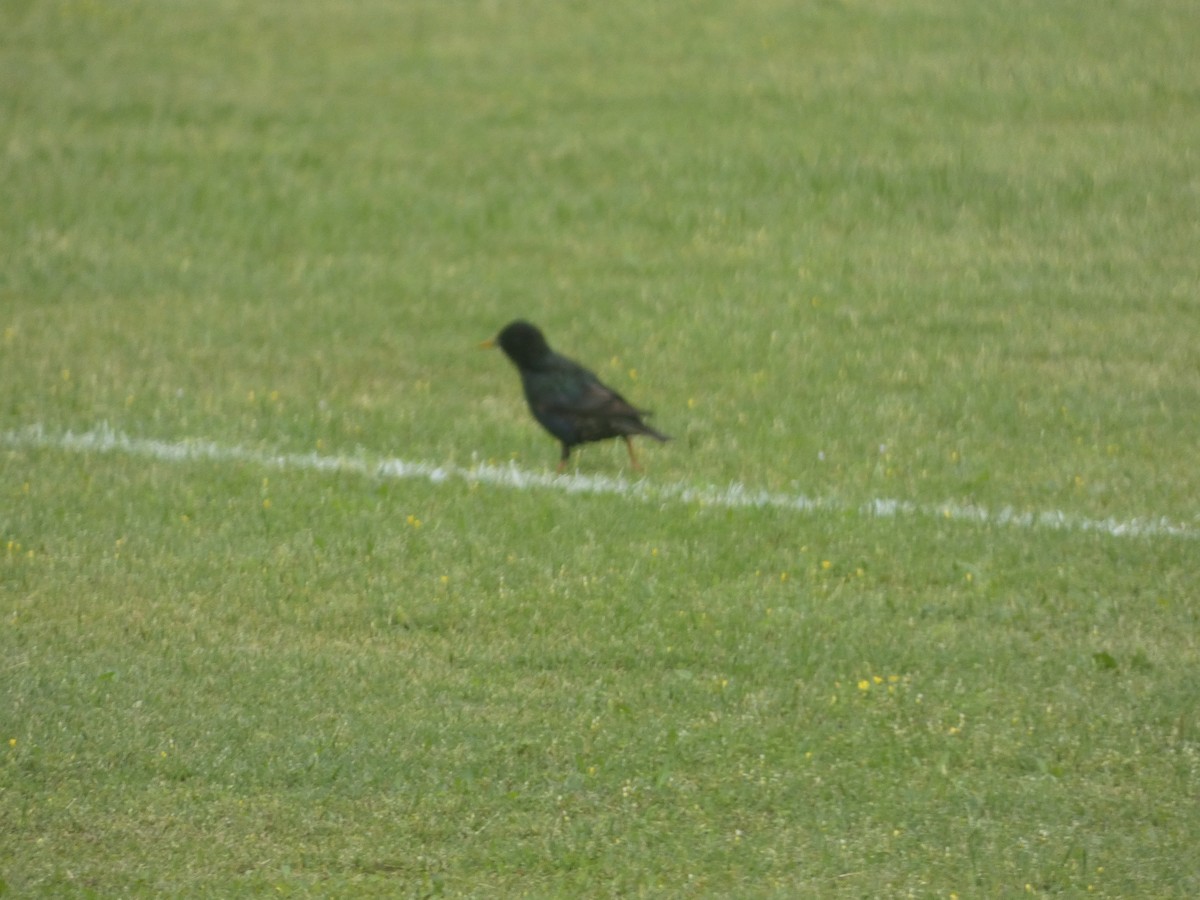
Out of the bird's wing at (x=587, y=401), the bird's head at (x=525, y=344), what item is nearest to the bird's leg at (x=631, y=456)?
the bird's wing at (x=587, y=401)

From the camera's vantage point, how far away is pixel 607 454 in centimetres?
1076

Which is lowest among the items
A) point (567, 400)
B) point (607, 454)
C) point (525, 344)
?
point (607, 454)

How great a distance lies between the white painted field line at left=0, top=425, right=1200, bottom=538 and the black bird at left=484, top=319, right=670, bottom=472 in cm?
25

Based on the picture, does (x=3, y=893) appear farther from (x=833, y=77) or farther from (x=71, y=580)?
(x=833, y=77)

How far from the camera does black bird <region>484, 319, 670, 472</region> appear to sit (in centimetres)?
1004

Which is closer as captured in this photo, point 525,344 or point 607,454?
point 525,344

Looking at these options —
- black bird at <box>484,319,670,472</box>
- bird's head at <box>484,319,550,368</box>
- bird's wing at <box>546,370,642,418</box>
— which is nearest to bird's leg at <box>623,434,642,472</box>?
black bird at <box>484,319,670,472</box>

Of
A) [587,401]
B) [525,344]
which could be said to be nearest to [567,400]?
[587,401]

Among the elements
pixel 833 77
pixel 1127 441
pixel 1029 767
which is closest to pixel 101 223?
pixel 833 77

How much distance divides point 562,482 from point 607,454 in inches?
29.7

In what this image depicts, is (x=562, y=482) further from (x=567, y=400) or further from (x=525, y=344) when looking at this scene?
(x=525, y=344)

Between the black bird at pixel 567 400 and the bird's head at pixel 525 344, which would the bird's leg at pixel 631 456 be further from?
the bird's head at pixel 525 344

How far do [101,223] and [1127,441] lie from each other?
26.7 ft

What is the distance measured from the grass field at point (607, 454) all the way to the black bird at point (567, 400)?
330 mm
